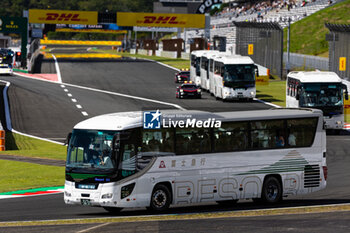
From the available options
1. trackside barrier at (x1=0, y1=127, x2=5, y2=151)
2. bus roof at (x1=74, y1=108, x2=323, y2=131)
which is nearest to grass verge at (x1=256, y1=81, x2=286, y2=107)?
trackside barrier at (x1=0, y1=127, x2=5, y2=151)

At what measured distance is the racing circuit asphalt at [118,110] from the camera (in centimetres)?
1817

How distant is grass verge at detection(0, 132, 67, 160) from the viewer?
117 ft

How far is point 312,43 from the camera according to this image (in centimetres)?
10538

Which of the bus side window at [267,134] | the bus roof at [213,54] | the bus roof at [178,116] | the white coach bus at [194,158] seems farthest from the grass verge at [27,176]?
the bus roof at [213,54]

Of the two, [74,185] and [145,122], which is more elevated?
[145,122]

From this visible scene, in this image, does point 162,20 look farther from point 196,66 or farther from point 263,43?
point 196,66

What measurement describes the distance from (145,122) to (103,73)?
69.9 metres

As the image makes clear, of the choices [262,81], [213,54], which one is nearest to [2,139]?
[213,54]

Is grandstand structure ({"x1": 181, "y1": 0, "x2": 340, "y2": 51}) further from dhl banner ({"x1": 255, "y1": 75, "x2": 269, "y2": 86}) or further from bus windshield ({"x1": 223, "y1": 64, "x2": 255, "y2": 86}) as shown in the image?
bus windshield ({"x1": 223, "y1": 64, "x2": 255, "y2": 86})

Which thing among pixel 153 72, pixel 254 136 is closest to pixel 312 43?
pixel 153 72

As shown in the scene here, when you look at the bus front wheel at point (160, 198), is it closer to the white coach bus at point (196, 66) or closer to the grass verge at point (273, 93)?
the grass verge at point (273, 93)

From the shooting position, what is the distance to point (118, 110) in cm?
5609

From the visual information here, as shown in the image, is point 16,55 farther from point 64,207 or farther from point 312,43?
point 64,207

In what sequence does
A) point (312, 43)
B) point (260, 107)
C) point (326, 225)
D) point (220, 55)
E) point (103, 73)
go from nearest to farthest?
point (326, 225) < point (260, 107) < point (220, 55) < point (103, 73) < point (312, 43)
